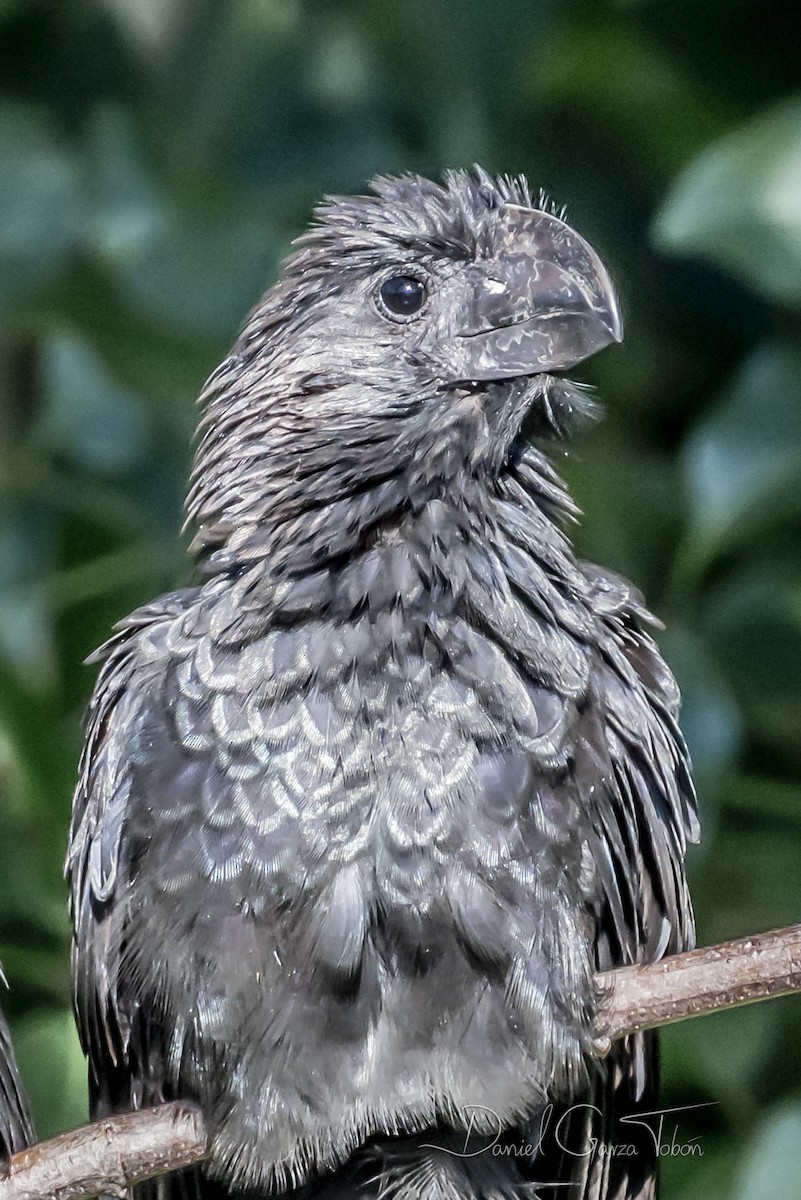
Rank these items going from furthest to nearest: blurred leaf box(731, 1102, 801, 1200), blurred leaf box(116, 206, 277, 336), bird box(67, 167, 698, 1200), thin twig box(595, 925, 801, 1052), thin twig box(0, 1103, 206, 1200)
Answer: blurred leaf box(116, 206, 277, 336)
blurred leaf box(731, 1102, 801, 1200)
bird box(67, 167, 698, 1200)
thin twig box(0, 1103, 206, 1200)
thin twig box(595, 925, 801, 1052)

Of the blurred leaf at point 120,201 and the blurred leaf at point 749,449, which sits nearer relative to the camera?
the blurred leaf at point 749,449

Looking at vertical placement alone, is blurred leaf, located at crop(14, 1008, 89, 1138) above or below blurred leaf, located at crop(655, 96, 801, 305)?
below

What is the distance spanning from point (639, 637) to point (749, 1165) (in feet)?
2.37

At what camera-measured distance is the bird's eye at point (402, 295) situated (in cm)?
228

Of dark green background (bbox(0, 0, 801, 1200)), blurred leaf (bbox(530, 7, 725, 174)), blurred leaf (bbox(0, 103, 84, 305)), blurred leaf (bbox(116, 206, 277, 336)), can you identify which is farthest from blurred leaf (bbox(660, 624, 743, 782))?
blurred leaf (bbox(0, 103, 84, 305))

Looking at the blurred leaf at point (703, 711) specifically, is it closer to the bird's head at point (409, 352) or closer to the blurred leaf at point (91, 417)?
the bird's head at point (409, 352)

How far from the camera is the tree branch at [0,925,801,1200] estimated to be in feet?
6.40

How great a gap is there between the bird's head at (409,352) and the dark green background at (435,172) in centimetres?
44

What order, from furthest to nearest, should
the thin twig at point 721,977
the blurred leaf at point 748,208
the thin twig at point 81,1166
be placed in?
the blurred leaf at point 748,208 < the thin twig at point 81,1166 < the thin twig at point 721,977

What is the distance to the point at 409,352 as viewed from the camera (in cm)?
227

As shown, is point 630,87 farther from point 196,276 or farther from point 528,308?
point 528,308

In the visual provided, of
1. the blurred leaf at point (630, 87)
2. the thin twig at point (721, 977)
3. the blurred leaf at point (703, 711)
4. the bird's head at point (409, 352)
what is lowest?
the thin twig at point (721, 977)

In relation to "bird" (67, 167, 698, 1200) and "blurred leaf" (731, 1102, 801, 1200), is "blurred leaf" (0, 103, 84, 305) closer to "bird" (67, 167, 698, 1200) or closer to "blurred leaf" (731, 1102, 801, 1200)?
"bird" (67, 167, 698, 1200)

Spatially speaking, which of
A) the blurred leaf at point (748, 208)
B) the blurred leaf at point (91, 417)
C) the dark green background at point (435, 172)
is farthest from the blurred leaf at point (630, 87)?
the blurred leaf at point (91, 417)
